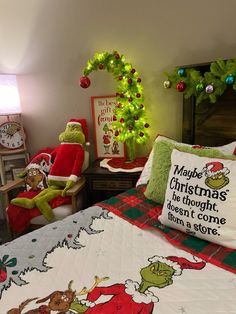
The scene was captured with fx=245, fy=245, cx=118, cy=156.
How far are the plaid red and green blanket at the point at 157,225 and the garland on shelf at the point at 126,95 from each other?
0.53 meters

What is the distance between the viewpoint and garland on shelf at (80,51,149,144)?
1.99 metres

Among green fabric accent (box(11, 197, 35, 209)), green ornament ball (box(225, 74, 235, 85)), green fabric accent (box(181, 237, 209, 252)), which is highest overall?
green ornament ball (box(225, 74, 235, 85))

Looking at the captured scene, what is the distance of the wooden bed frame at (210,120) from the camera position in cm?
171

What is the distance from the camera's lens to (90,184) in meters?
2.06

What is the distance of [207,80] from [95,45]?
1132 mm

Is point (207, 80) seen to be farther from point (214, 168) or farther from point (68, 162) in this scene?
point (68, 162)

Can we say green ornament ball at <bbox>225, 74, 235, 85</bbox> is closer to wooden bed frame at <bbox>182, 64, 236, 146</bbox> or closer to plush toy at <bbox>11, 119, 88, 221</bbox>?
wooden bed frame at <bbox>182, 64, 236, 146</bbox>

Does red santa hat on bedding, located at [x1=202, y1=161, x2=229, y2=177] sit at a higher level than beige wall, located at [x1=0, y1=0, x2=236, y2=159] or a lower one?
lower

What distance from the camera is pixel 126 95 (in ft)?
6.59

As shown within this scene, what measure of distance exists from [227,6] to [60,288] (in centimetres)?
198

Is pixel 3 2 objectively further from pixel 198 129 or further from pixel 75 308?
pixel 75 308

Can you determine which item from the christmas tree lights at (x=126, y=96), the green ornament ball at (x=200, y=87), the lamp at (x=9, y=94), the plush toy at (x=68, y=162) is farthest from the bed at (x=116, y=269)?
the lamp at (x=9, y=94)

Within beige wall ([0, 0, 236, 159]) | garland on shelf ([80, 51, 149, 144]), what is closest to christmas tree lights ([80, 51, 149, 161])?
garland on shelf ([80, 51, 149, 144])

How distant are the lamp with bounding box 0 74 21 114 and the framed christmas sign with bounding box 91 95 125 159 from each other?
30.0 inches
